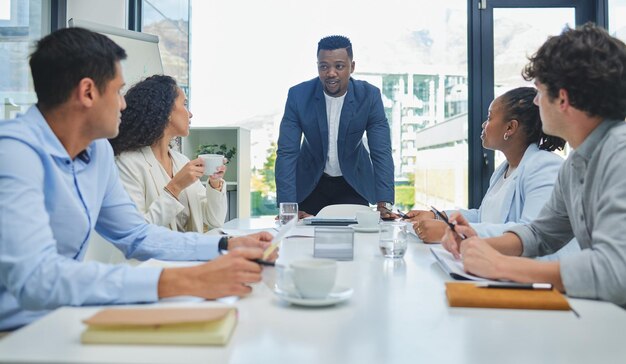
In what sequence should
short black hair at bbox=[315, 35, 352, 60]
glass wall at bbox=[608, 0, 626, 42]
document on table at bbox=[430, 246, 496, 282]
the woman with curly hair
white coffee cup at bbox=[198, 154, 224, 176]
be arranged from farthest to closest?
1. glass wall at bbox=[608, 0, 626, 42]
2. short black hair at bbox=[315, 35, 352, 60]
3. white coffee cup at bbox=[198, 154, 224, 176]
4. the woman with curly hair
5. document on table at bbox=[430, 246, 496, 282]

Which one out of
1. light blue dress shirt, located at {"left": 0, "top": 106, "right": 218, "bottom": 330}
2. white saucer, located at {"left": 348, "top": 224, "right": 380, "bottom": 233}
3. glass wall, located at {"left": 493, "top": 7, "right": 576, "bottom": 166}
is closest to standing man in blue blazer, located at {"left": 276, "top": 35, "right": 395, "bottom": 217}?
white saucer, located at {"left": 348, "top": 224, "right": 380, "bottom": 233}

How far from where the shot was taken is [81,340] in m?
0.78

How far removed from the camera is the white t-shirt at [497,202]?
6.73 ft

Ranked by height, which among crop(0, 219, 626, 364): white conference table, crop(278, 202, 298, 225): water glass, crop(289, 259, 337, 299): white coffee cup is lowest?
crop(0, 219, 626, 364): white conference table

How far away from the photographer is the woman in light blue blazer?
1.84 metres

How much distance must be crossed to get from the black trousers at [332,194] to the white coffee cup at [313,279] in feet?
7.78

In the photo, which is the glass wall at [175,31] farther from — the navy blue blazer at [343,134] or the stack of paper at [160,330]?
the stack of paper at [160,330]

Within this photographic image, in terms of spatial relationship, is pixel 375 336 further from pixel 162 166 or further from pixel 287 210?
pixel 162 166

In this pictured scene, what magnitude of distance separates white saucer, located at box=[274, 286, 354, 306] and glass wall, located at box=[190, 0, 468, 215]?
3816 mm

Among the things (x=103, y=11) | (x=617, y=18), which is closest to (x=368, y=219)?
(x=617, y=18)

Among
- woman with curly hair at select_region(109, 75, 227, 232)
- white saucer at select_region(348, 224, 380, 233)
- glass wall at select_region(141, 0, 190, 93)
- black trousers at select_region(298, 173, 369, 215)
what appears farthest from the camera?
glass wall at select_region(141, 0, 190, 93)

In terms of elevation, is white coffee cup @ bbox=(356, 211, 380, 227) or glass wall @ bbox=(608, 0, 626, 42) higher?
glass wall @ bbox=(608, 0, 626, 42)

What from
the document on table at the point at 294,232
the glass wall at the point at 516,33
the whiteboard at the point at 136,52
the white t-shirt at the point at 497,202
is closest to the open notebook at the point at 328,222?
the document on table at the point at 294,232

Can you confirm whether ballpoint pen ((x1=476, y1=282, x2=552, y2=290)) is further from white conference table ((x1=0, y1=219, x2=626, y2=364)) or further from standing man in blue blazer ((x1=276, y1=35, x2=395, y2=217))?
standing man in blue blazer ((x1=276, y1=35, x2=395, y2=217))
